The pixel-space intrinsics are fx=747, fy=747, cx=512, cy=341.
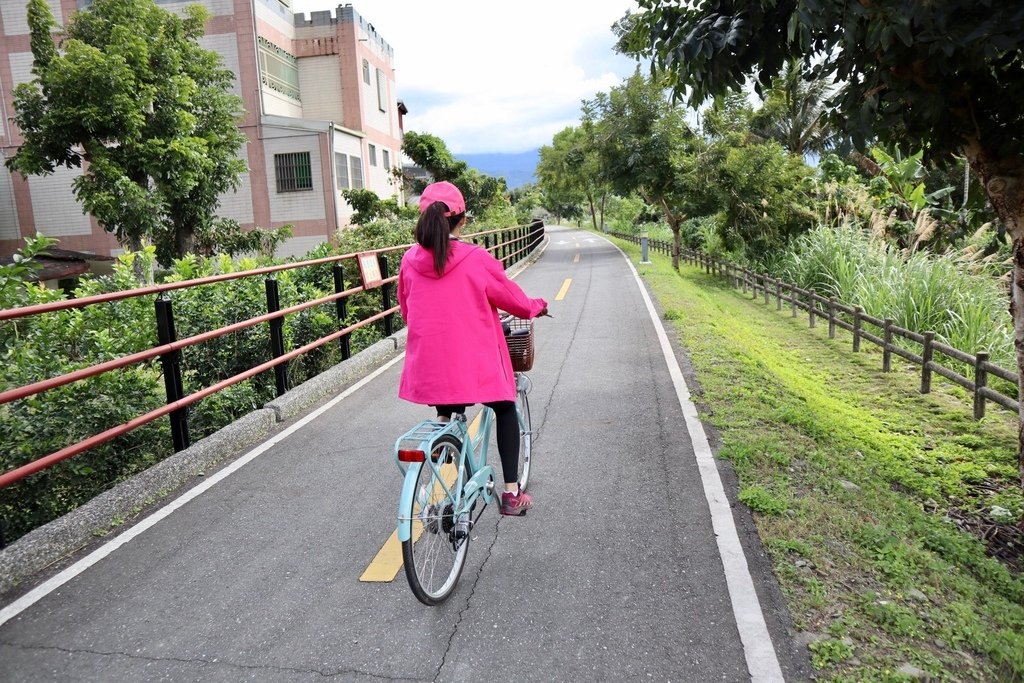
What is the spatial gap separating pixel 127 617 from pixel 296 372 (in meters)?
5.30

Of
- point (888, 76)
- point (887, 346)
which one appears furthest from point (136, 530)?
point (887, 346)

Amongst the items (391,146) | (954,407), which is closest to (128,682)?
(954,407)

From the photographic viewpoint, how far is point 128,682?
3047 mm

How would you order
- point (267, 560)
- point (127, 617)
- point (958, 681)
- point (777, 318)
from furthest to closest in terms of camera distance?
point (777, 318) < point (267, 560) < point (127, 617) < point (958, 681)

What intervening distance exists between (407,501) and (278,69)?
3073 centimetres

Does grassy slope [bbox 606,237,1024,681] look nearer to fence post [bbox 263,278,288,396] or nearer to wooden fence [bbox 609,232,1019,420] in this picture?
wooden fence [bbox 609,232,1019,420]

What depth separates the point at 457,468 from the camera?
12.5ft

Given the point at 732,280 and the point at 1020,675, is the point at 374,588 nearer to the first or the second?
the point at 1020,675

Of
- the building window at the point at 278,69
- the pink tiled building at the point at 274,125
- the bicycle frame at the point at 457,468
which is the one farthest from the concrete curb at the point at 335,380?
Result: the building window at the point at 278,69

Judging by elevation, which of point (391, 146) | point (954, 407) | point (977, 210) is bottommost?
point (954, 407)

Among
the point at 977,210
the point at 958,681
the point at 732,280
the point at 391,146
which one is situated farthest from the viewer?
the point at 391,146

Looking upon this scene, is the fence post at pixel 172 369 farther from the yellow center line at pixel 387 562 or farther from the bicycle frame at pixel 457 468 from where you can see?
the bicycle frame at pixel 457 468

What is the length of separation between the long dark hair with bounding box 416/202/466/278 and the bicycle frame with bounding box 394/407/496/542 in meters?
0.76

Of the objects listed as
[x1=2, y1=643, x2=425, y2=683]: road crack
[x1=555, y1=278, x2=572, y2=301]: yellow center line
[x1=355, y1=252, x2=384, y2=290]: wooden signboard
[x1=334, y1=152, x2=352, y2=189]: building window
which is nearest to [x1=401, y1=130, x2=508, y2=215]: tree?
[x1=334, y1=152, x2=352, y2=189]: building window
